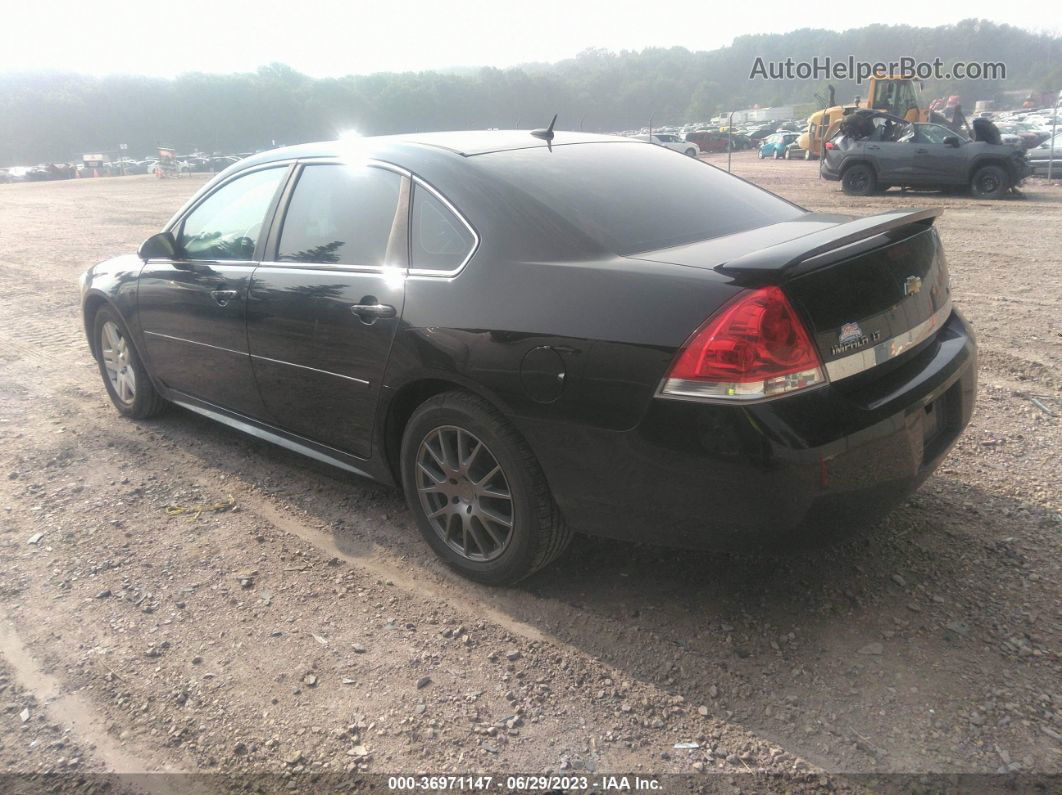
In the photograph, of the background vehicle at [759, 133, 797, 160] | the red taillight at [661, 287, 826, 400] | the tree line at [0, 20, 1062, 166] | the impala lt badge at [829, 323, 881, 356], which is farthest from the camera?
the tree line at [0, 20, 1062, 166]

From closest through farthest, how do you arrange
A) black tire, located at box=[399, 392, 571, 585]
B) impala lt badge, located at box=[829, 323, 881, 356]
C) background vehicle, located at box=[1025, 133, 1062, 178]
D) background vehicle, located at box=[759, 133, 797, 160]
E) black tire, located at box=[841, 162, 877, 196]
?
impala lt badge, located at box=[829, 323, 881, 356], black tire, located at box=[399, 392, 571, 585], black tire, located at box=[841, 162, 877, 196], background vehicle, located at box=[1025, 133, 1062, 178], background vehicle, located at box=[759, 133, 797, 160]

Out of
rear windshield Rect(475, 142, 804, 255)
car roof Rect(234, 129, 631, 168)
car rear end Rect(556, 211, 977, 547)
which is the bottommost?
car rear end Rect(556, 211, 977, 547)

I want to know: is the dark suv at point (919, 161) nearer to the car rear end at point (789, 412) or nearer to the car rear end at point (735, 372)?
the car rear end at point (735, 372)

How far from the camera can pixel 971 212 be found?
1345 cm

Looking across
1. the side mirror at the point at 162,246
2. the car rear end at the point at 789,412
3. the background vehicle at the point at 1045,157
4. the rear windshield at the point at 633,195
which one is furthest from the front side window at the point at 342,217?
the background vehicle at the point at 1045,157

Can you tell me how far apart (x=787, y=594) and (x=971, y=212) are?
41.8 feet

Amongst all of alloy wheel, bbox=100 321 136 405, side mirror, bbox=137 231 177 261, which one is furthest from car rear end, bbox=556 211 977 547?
alloy wheel, bbox=100 321 136 405

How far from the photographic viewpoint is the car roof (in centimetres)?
339

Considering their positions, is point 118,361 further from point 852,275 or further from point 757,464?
point 852,275

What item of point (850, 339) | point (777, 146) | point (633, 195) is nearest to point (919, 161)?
point (633, 195)

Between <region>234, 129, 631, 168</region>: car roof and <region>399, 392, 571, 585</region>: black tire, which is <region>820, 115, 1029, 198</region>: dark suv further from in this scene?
<region>399, 392, 571, 585</region>: black tire

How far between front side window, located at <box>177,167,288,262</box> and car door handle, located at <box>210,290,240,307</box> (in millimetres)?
173

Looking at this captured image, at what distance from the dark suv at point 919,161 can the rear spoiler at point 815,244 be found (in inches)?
576

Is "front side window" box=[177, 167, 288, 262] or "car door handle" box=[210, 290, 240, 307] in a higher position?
"front side window" box=[177, 167, 288, 262]
